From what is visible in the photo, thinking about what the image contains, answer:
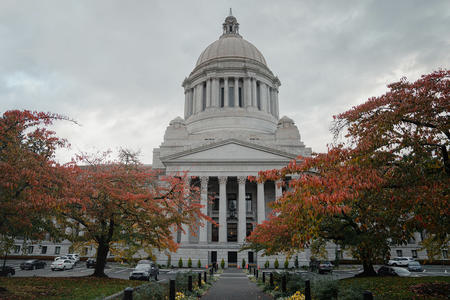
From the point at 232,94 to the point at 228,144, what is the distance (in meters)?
22.2

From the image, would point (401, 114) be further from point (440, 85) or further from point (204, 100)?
point (204, 100)

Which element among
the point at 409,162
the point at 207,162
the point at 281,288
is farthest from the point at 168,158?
the point at 409,162

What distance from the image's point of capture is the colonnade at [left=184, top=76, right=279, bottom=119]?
2530 inches

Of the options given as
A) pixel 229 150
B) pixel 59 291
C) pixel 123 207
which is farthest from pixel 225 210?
pixel 59 291

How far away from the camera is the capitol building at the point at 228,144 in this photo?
143 ft

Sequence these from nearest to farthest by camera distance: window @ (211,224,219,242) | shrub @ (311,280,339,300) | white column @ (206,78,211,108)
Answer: shrub @ (311,280,339,300)
window @ (211,224,219,242)
white column @ (206,78,211,108)

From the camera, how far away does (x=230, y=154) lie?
152 feet

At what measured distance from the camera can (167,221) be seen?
57.7 feet

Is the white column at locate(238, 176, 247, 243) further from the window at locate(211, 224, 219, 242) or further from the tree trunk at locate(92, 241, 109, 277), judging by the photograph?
the tree trunk at locate(92, 241, 109, 277)

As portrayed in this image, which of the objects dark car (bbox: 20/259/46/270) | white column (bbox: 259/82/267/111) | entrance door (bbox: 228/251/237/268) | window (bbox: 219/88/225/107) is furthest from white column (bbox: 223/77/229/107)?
dark car (bbox: 20/259/46/270)

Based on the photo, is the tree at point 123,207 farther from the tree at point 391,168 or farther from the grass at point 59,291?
the tree at point 391,168

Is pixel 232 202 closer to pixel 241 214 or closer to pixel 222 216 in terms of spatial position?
pixel 241 214

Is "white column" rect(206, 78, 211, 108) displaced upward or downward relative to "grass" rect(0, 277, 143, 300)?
upward

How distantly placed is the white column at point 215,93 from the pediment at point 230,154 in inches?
744
